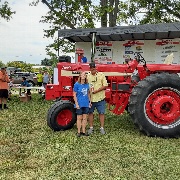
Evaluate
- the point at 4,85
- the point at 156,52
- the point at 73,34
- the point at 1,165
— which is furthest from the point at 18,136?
the point at 156,52

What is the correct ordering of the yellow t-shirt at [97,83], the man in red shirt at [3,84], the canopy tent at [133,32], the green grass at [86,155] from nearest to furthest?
1. the green grass at [86,155]
2. the yellow t-shirt at [97,83]
3. the man in red shirt at [3,84]
4. the canopy tent at [133,32]

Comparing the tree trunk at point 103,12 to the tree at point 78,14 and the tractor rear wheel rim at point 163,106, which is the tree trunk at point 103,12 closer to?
the tree at point 78,14

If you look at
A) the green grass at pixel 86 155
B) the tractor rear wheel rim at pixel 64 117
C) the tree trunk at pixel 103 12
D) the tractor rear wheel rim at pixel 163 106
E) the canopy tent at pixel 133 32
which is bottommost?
the green grass at pixel 86 155

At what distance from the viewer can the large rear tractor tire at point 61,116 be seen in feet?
23.9

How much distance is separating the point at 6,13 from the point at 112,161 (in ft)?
54.6

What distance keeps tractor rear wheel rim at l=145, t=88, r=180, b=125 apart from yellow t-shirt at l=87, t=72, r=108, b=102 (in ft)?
3.12

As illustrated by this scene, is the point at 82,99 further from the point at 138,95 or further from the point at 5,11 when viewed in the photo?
the point at 5,11

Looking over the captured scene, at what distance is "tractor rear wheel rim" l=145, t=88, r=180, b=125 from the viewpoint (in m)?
6.80

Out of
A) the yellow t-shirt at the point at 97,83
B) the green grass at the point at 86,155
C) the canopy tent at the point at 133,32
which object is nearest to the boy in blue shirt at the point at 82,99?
the yellow t-shirt at the point at 97,83

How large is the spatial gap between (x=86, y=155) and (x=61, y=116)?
2.15 m

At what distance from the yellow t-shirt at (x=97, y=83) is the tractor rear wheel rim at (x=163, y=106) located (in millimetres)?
951

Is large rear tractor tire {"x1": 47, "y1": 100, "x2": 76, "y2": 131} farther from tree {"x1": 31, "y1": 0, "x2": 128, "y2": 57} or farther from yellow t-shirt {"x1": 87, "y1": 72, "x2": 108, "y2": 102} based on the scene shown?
tree {"x1": 31, "y1": 0, "x2": 128, "y2": 57}

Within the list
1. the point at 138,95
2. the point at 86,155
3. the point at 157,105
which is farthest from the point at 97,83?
the point at 86,155

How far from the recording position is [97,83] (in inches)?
281
